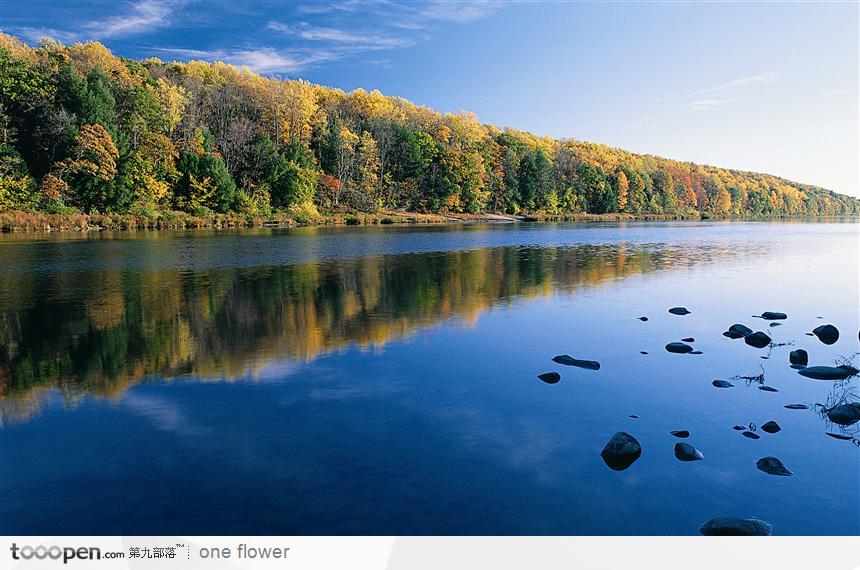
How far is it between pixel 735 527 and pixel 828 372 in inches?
279

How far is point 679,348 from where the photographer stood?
12945mm

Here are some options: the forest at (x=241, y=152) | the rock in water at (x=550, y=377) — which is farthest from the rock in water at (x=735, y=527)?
the forest at (x=241, y=152)

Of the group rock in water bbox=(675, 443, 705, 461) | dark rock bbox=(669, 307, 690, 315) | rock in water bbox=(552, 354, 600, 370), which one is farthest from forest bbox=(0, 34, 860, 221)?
rock in water bbox=(675, 443, 705, 461)

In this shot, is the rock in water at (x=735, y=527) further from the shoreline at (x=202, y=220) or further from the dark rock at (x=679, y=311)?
the shoreline at (x=202, y=220)

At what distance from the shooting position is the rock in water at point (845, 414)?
8.77 m

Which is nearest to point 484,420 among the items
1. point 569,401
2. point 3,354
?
point 569,401

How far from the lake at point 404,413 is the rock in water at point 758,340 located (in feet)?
1.46

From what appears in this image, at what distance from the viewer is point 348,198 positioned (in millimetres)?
92688

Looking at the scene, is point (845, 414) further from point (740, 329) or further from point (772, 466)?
point (740, 329)

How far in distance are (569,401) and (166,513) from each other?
20.6ft

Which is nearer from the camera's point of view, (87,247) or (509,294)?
(509,294)

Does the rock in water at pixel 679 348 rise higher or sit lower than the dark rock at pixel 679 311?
lower
